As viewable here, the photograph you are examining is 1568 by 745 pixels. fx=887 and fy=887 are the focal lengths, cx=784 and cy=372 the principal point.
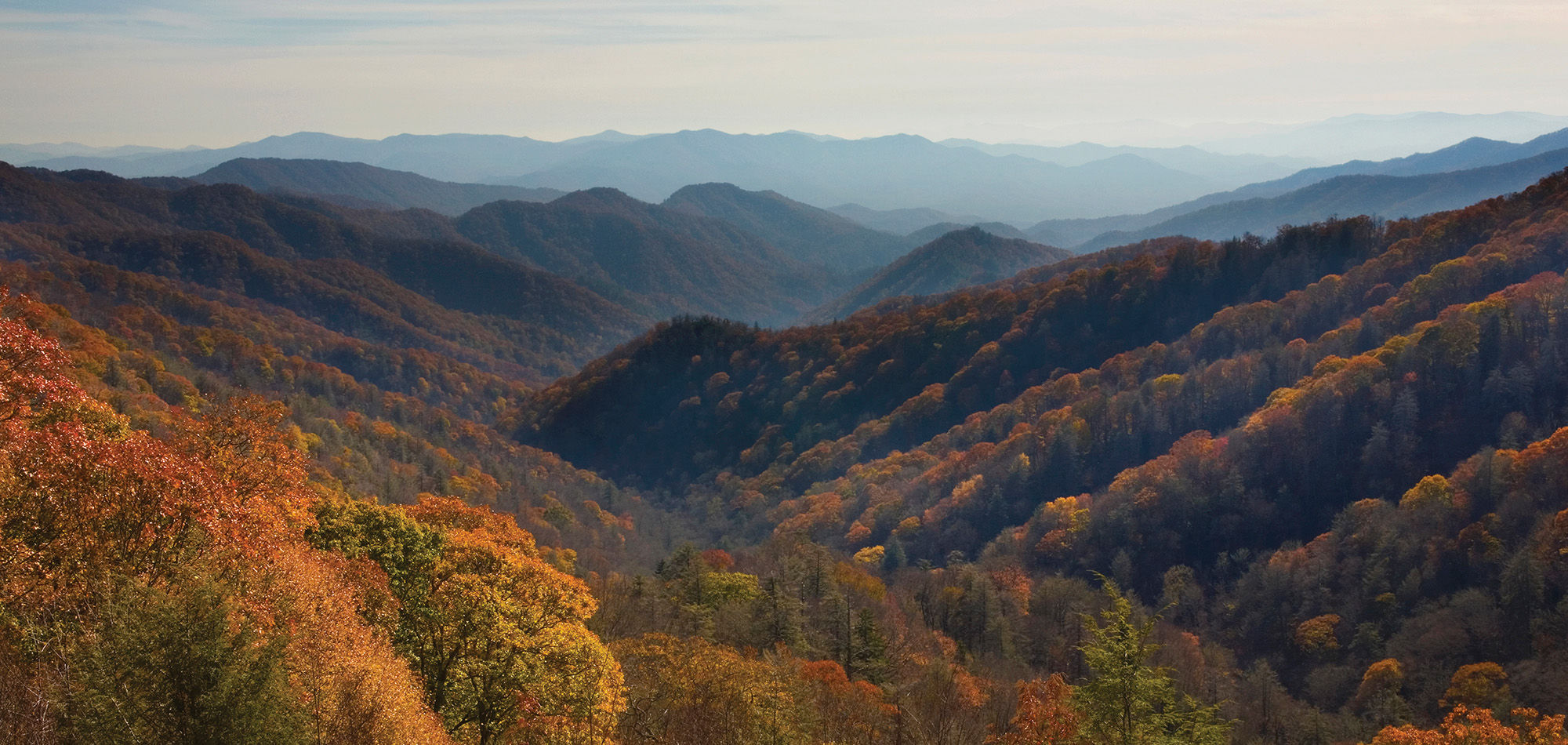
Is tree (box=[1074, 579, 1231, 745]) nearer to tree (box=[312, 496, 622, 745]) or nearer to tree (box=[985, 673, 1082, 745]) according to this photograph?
tree (box=[985, 673, 1082, 745])

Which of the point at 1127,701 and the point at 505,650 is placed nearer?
the point at 505,650

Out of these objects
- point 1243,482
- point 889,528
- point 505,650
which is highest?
point 505,650

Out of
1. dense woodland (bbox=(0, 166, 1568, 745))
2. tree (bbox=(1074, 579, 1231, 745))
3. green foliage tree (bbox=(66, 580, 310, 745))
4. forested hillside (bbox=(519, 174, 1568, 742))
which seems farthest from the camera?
forested hillside (bbox=(519, 174, 1568, 742))

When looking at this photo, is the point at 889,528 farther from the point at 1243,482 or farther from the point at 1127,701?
the point at 1127,701

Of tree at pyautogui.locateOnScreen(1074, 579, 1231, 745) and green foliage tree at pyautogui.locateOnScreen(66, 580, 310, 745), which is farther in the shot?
tree at pyautogui.locateOnScreen(1074, 579, 1231, 745)

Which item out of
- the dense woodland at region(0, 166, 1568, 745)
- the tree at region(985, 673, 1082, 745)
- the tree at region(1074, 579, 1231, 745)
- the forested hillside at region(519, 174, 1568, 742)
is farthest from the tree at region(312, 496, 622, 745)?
the forested hillside at region(519, 174, 1568, 742)

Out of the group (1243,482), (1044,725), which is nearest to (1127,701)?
(1044,725)

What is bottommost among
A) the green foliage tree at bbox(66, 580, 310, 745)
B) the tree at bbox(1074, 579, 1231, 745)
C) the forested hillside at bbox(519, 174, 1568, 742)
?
the forested hillside at bbox(519, 174, 1568, 742)

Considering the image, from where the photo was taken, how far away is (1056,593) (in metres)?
81.9

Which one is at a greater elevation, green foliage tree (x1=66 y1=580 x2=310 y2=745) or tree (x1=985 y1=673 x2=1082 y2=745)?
green foliage tree (x1=66 y1=580 x2=310 y2=745)

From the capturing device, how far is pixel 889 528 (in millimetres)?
120750

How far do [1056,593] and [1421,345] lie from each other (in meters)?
56.9

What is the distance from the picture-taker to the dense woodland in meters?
21.0

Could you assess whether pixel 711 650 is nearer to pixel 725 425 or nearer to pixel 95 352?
pixel 95 352
